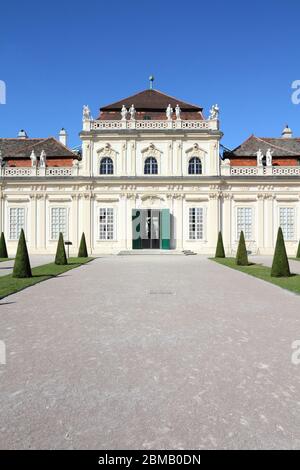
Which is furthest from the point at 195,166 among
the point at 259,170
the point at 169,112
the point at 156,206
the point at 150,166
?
the point at 259,170

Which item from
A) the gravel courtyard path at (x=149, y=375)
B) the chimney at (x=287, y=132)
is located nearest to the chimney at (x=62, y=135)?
the chimney at (x=287, y=132)

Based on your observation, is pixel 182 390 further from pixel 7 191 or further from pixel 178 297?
pixel 7 191

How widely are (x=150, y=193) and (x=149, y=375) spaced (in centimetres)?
2799

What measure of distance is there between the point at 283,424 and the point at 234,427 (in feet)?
1.52

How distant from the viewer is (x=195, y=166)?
32.4 metres

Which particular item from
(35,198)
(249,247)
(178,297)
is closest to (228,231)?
(249,247)

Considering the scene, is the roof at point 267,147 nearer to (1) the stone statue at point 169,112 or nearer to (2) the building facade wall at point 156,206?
(2) the building facade wall at point 156,206

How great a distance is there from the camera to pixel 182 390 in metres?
3.95

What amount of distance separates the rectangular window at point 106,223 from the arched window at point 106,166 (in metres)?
3.29

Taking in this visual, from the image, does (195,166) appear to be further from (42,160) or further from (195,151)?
(42,160)

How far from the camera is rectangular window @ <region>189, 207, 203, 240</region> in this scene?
3200cm

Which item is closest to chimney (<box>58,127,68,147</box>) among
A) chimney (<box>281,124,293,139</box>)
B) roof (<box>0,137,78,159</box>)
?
roof (<box>0,137,78,159</box>)

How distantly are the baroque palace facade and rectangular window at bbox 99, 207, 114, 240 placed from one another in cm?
9

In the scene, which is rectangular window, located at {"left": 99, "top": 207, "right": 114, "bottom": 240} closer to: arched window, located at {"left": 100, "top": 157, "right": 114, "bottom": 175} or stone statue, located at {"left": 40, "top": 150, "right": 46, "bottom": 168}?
arched window, located at {"left": 100, "top": 157, "right": 114, "bottom": 175}
